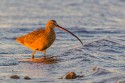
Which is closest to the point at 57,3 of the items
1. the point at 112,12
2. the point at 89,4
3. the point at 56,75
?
the point at 89,4

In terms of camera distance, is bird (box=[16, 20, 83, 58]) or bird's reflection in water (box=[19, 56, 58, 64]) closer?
bird's reflection in water (box=[19, 56, 58, 64])

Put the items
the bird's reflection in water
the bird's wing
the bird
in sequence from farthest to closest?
1. the bird's wing
2. the bird
3. the bird's reflection in water

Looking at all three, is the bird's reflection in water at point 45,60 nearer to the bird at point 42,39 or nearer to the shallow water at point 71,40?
the shallow water at point 71,40

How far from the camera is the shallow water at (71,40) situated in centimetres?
Result: 1088

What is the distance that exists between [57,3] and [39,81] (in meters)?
16.1

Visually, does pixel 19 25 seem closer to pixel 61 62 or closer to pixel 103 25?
pixel 103 25

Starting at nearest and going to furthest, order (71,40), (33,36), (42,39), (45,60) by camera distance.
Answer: (45,60), (42,39), (33,36), (71,40)

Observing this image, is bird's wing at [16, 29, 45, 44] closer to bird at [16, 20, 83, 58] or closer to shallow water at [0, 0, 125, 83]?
bird at [16, 20, 83, 58]

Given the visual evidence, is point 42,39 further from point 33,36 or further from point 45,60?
point 45,60

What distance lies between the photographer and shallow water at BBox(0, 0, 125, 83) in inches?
428

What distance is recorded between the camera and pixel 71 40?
16.1m

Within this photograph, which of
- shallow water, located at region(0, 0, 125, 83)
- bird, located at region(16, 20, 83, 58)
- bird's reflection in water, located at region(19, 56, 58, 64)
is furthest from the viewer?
bird, located at region(16, 20, 83, 58)

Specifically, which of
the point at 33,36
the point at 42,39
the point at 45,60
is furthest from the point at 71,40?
the point at 45,60

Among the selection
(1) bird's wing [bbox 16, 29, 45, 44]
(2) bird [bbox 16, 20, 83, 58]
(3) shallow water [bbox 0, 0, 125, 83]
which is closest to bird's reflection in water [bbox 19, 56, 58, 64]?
(3) shallow water [bbox 0, 0, 125, 83]
